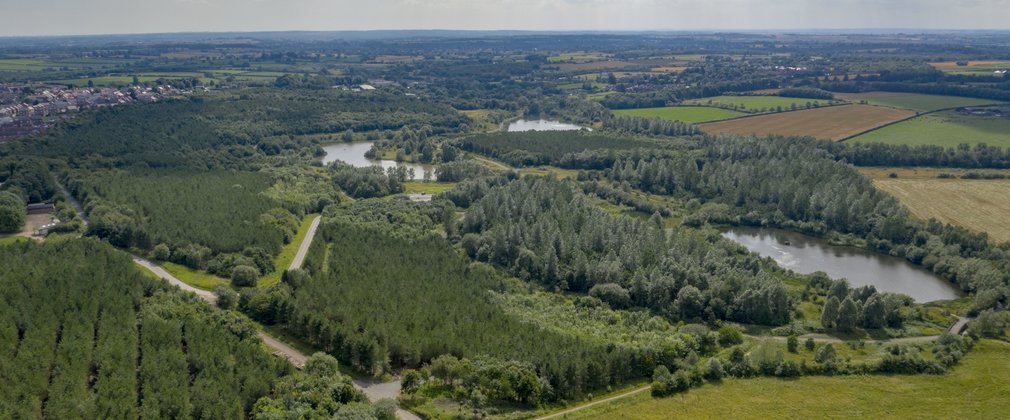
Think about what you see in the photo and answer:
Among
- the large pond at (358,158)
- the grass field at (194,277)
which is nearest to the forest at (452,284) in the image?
the grass field at (194,277)

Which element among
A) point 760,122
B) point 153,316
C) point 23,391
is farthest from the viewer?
point 760,122

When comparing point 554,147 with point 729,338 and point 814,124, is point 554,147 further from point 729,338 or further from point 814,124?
point 729,338

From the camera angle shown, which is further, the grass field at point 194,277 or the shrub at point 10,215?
the shrub at point 10,215

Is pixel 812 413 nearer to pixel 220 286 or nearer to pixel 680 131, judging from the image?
pixel 220 286

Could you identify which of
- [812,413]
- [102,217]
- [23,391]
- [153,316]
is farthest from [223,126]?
[812,413]

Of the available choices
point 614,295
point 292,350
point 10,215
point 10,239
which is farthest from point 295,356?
point 10,215

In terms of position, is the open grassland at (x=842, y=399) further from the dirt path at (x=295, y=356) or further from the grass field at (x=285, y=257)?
the grass field at (x=285, y=257)
